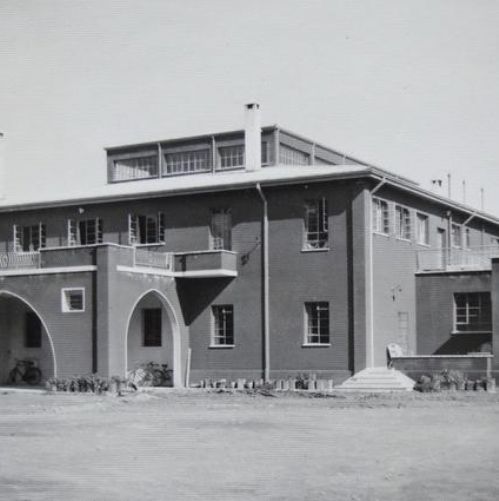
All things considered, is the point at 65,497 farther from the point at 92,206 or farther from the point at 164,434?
the point at 92,206

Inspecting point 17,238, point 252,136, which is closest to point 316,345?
point 252,136

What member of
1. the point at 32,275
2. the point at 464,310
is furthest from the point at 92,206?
the point at 464,310

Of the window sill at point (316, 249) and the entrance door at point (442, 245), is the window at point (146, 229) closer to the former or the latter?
the window sill at point (316, 249)

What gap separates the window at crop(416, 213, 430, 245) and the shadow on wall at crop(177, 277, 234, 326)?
8.26 meters

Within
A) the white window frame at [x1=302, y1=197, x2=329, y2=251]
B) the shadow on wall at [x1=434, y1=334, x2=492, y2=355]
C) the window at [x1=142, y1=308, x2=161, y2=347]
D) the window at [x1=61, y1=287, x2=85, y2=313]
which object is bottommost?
the shadow on wall at [x1=434, y1=334, x2=492, y2=355]

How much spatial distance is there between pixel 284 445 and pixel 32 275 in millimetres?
18118

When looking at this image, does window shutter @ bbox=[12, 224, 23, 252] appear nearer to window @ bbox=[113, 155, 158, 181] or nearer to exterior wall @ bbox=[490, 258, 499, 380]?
window @ bbox=[113, 155, 158, 181]

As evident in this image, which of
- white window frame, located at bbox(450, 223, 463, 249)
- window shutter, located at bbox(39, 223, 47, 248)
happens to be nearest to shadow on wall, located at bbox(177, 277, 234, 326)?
window shutter, located at bbox(39, 223, 47, 248)

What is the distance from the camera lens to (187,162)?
44.3m

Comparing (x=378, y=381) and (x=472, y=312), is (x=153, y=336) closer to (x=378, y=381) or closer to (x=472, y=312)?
(x=378, y=381)

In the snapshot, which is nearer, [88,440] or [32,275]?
[88,440]

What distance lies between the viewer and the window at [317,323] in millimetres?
31219

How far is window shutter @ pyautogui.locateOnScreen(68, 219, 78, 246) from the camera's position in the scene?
1419 inches

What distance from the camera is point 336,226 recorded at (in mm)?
31062
